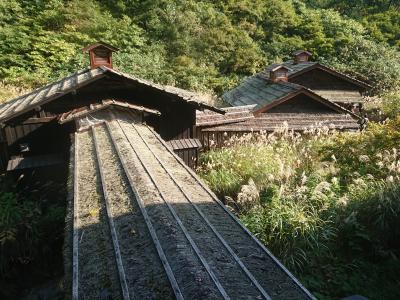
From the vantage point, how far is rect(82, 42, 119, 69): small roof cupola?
9641 millimetres

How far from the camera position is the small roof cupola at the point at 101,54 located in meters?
9.64

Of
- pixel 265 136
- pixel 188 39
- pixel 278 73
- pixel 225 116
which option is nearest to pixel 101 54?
pixel 225 116

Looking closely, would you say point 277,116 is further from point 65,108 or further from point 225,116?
point 65,108

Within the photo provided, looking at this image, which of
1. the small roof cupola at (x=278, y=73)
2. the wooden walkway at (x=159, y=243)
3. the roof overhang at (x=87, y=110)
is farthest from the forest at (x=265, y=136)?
the small roof cupola at (x=278, y=73)

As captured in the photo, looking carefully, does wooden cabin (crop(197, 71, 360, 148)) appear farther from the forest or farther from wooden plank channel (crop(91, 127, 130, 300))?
wooden plank channel (crop(91, 127, 130, 300))

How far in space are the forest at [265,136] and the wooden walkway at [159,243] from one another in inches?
91.1

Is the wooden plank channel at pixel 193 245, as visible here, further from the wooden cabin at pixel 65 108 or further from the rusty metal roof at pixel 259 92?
the rusty metal roof at pixel 259 92

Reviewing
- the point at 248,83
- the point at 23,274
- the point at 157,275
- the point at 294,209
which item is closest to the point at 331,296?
the point at 294,209

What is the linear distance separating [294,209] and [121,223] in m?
3.87

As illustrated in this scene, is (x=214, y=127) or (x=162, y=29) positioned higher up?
(x=162, y=29)

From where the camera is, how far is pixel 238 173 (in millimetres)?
9430

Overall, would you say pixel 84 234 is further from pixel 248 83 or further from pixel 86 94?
pixel 248 83

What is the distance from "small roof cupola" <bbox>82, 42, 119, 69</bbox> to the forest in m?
4.31

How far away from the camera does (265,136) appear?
36.6 ft
